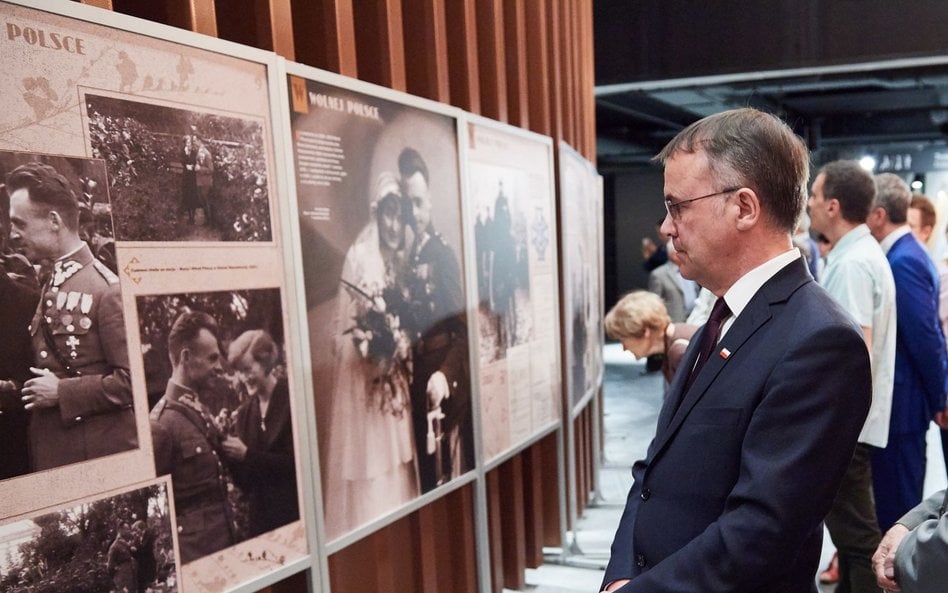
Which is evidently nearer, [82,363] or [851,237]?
[82,363]

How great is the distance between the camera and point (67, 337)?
1349 millimetres

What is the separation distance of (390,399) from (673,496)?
106 centimetres

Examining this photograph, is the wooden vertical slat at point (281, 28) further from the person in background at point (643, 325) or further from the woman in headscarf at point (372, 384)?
the person in background at point (643, 325)

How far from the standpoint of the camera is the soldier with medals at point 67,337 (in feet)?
4.25

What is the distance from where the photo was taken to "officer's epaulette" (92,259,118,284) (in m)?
1.39

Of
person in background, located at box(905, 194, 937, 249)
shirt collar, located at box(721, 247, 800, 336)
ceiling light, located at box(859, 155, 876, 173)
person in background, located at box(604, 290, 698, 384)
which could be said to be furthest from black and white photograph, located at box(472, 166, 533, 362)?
ceiling light, located at box(859, 155, 876, 173)

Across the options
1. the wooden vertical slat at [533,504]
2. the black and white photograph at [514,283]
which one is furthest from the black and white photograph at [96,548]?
the wooden vertical slat at [533,504]

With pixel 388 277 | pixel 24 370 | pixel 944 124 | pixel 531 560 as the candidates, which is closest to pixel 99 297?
pixel 24 370

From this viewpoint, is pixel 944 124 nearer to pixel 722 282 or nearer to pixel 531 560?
pixel 531 560

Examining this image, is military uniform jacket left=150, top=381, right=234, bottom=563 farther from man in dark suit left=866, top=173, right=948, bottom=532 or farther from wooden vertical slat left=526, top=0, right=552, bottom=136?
man in dark suit left=866, top=173, right=948, bottom=532

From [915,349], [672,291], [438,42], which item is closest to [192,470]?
[438,42]

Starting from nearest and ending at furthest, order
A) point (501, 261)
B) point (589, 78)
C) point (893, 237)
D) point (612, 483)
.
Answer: point (501, 261) → point (893, 237) → point (589, 78) → point (612, 483)

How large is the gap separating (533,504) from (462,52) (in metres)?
2.20

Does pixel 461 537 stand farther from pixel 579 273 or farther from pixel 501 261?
pixel 579 273
